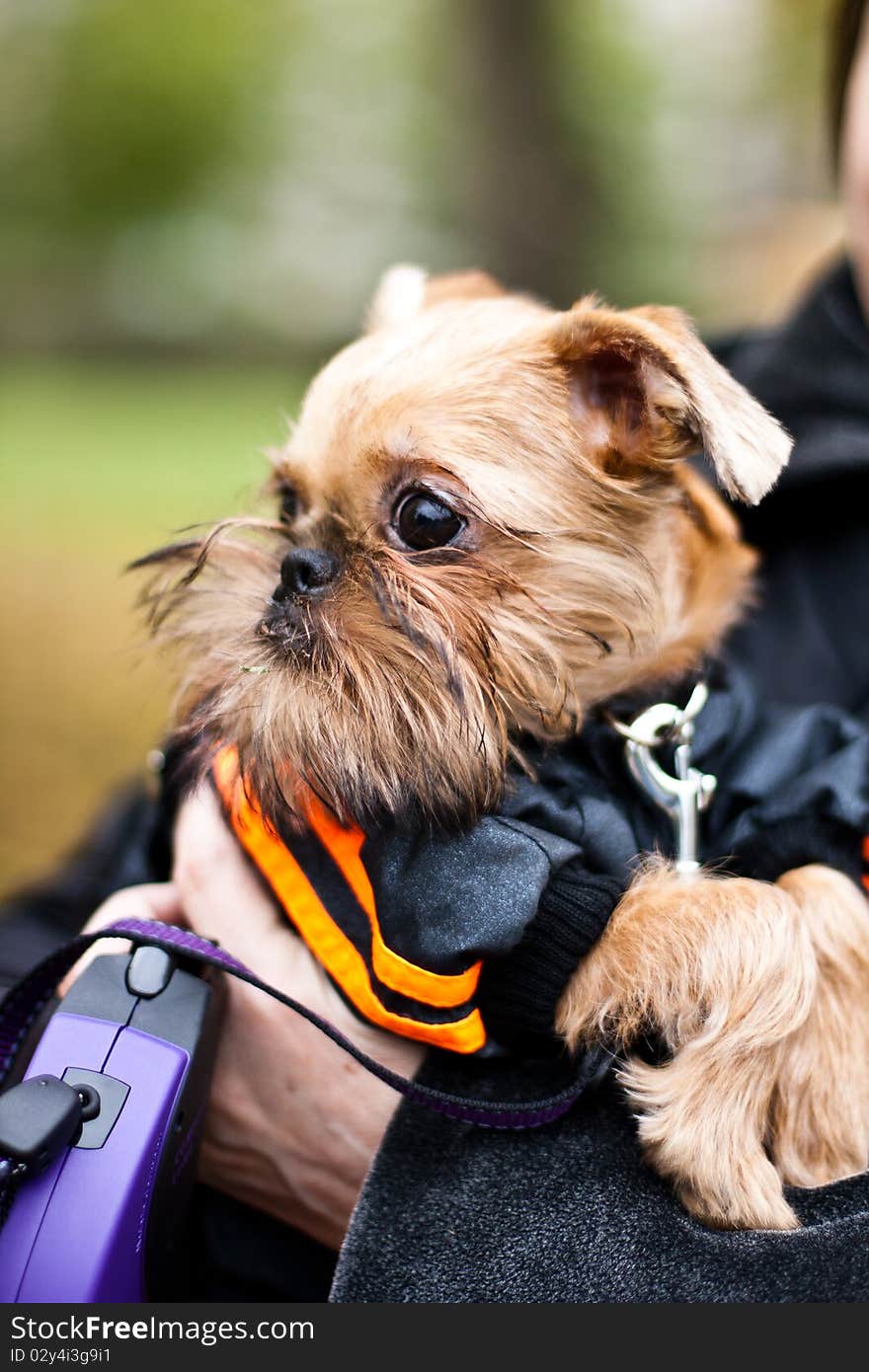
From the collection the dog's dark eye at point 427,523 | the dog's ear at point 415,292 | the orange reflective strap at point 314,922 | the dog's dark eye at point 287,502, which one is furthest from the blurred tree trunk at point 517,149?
the orange reflective strap at point 314,922

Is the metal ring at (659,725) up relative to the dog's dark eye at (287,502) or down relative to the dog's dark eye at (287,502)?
down

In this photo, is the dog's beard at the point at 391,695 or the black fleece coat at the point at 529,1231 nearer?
the black fleece coat at the point at 529,1231

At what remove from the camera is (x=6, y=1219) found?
1298 millimetres

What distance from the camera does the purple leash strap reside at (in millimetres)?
1439

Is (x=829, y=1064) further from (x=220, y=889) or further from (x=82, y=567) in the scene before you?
(x=82, y=567)

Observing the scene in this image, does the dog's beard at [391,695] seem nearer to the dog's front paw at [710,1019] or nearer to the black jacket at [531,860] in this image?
the black jacket at [531,860]

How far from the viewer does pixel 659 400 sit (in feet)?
5.19

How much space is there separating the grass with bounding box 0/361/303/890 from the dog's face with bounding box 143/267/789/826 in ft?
1.05

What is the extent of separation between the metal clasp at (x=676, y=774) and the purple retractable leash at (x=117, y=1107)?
351 millimetres

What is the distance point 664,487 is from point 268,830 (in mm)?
837

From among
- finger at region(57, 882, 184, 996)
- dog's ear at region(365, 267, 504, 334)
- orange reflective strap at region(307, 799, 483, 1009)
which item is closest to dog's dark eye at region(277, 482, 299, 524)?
dog's ear at region(365, 267, 504, 334)

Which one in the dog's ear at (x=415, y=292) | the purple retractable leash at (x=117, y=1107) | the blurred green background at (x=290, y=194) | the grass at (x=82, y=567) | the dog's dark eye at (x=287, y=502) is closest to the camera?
the purple retractable leash at (x=117, y=1107)

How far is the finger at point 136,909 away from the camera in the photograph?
1812 millimetres

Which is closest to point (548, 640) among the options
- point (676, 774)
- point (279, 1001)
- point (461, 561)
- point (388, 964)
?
point (461, 561)
